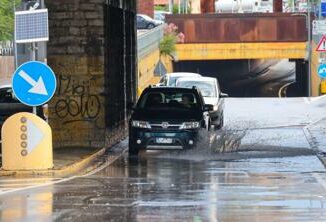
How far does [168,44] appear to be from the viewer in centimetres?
5872

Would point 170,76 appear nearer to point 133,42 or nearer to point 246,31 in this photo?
point 133,42

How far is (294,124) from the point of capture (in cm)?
3075

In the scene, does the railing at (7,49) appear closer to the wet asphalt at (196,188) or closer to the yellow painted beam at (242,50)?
the yellow painted beam at (242,50)

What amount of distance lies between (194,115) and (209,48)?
41.9m

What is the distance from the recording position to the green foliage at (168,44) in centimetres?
5791

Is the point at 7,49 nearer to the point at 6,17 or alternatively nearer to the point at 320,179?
the point at 6,17

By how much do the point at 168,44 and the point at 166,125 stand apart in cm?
3864

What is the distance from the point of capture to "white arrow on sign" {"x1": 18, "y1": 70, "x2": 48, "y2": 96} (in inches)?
642

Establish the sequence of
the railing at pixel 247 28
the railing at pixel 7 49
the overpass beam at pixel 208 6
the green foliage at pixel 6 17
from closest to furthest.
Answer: the green foliage at pixel 6 17, the railing at pixel 7 49, the railing at pixel 247 28, the overpass beam at pixel 208 6

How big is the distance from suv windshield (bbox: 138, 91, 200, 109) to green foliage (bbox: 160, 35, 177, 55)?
36.0 metres

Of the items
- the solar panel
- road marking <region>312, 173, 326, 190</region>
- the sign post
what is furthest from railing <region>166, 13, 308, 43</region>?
the sign post

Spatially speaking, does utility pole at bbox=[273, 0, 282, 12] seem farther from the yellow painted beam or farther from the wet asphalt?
the wet asphalt

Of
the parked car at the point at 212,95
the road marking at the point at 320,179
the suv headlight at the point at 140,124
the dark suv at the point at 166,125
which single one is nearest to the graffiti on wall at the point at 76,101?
the dark suv at the point at 166,125

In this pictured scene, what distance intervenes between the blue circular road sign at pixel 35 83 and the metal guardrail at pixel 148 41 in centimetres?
3290
